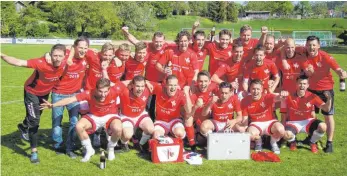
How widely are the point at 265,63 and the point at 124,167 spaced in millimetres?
3505

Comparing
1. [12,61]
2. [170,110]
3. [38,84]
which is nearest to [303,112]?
[170,110]

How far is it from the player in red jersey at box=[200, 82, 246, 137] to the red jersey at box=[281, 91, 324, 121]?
100cm

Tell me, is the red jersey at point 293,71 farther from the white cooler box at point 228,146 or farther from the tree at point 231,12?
the tree at point 231,12

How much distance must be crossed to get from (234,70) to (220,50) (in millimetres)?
580

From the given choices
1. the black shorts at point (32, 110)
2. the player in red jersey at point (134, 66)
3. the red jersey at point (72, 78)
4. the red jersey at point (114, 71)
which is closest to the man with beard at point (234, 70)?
the player in red jersey at point (134, 66)

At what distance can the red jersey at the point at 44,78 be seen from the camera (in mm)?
6363

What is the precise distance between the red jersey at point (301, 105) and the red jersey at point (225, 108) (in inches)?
40.6

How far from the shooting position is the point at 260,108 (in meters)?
6.96

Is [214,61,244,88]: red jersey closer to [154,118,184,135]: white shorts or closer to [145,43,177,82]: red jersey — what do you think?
[145,43,177,82]: red jersey

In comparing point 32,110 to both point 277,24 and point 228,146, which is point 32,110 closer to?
point 228,146

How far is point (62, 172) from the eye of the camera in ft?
19.3

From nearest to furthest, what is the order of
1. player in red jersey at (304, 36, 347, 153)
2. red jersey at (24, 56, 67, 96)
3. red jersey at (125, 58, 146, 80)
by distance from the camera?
red jersey at (24, 56, 67, 96), player in red jersey at (304, 36, 347, 153), red jersey at (125, 58, 146, 80)

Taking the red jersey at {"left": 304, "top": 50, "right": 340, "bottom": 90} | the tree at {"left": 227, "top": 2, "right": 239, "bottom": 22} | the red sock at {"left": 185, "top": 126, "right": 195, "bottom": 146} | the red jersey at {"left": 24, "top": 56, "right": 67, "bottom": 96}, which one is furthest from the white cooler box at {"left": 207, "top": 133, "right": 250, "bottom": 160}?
the tree at {"left": 227, "top": 2, "right": 239, "bottom": 22}

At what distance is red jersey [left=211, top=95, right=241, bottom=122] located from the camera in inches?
273
